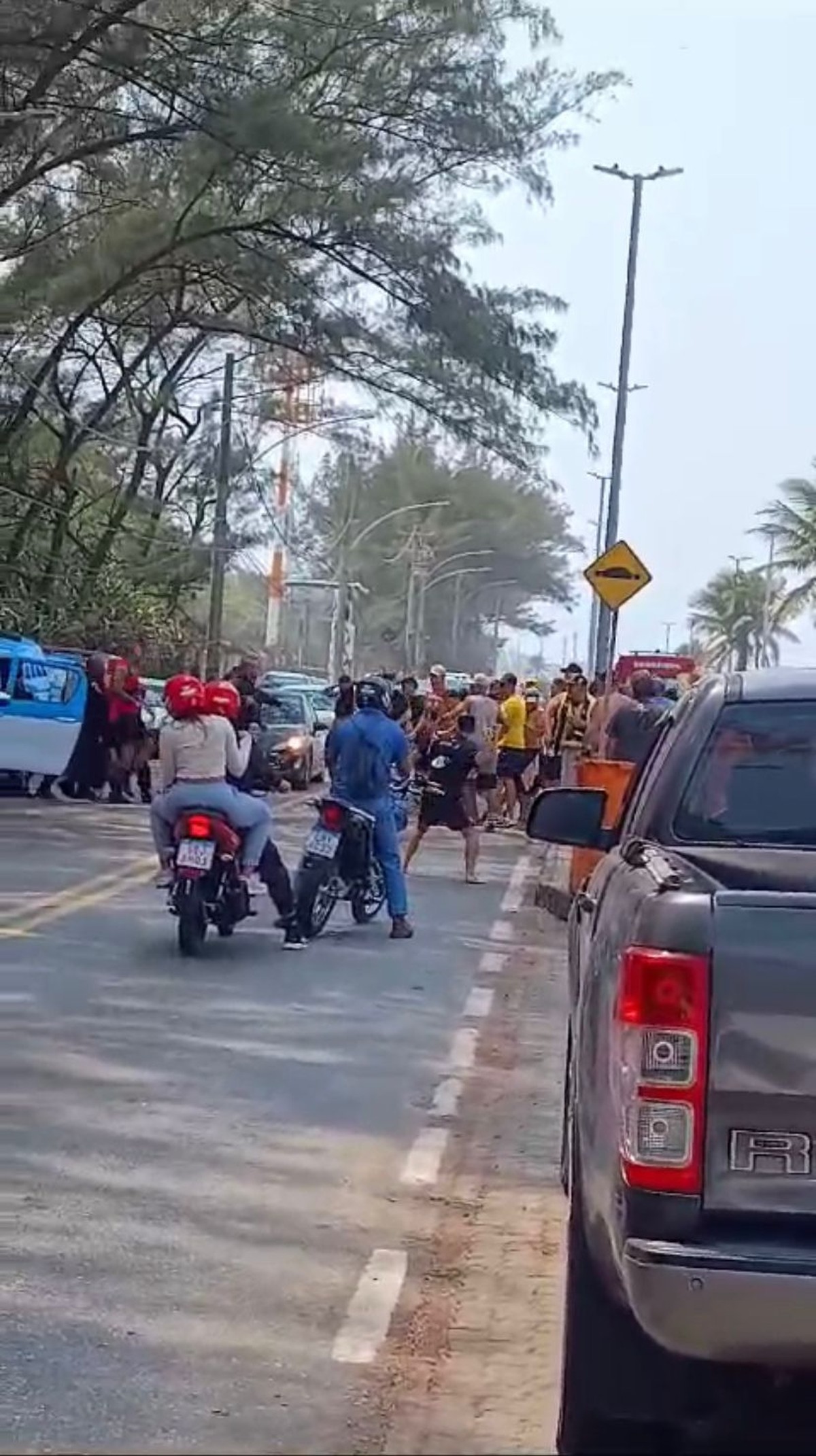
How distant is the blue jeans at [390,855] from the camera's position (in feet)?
48.9

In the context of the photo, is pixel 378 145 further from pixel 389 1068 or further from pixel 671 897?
pixel 671 897

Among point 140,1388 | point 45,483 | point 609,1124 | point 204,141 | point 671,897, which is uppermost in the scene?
point 204,141

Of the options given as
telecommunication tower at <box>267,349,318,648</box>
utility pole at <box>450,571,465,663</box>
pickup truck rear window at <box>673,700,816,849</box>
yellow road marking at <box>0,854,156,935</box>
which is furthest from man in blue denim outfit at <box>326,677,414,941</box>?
utility pole at <box>450,571,465,663</box>

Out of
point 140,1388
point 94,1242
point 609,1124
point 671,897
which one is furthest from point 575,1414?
point 94,1242

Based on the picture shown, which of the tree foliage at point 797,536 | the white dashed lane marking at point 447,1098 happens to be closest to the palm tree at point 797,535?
the tree foliage at point 797,536

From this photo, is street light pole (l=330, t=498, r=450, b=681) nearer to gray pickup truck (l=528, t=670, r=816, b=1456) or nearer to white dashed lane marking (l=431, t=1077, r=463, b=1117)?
white dashed lane marking (l=431, t=1077, r=463, b=1117)

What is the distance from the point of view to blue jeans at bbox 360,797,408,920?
14.9 meters

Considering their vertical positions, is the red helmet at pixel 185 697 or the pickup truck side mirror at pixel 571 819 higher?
the red helmet at pixel 185 697

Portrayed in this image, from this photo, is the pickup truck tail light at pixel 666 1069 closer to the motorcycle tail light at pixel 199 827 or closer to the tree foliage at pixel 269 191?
the motorcycle tail light at pixel 199 827

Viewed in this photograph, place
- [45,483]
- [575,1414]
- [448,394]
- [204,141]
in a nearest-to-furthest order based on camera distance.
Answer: [575,1414] < [204,141] < [448,394] < [45,483]

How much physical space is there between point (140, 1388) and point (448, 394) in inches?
980

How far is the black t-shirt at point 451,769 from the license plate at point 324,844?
4172mm

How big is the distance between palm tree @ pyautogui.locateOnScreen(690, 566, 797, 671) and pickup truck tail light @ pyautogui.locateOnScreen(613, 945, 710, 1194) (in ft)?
225

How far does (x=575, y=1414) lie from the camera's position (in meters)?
4.56
